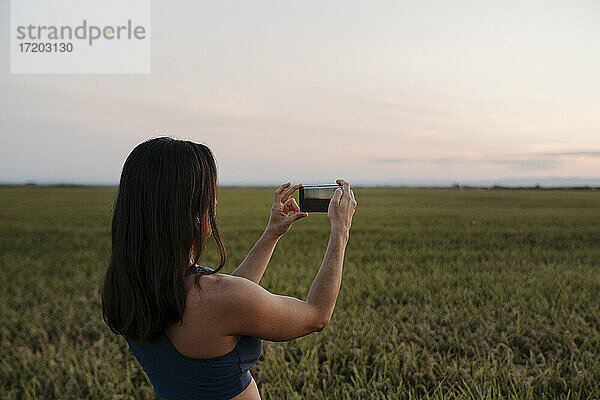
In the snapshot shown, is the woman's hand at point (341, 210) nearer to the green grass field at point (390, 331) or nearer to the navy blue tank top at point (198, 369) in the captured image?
the navy blue tank top at point (198, 369)

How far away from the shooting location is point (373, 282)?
312 inches

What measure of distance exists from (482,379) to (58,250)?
12144mm

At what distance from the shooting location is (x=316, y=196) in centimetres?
218

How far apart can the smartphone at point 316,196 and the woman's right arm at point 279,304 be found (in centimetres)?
22

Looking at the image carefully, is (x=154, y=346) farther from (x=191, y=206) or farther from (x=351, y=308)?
(x=351, y=308)

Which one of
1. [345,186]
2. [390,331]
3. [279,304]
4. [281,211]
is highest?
[345,186]

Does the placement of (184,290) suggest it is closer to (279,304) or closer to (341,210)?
(279,304)

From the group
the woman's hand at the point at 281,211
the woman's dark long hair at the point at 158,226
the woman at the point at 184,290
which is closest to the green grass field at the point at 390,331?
the woman's hand at the point at 281,211

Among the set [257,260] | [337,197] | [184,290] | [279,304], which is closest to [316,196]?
[337,197]

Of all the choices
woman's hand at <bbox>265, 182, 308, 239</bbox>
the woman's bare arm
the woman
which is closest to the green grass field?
the woman's bare arm

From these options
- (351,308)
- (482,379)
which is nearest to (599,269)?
(351,308)

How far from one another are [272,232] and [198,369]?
2.47 feet

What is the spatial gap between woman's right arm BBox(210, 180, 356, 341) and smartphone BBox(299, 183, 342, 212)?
22 cm

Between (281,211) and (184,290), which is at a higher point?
(281,211)
